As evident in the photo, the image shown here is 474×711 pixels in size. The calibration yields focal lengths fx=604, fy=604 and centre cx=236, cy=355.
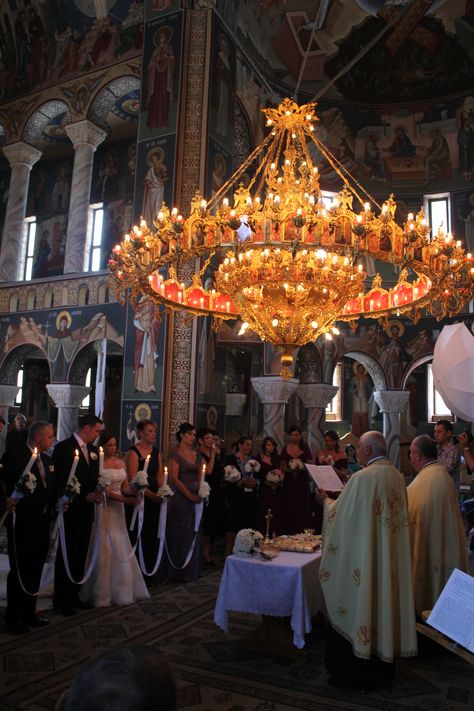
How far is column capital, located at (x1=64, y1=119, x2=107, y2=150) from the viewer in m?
15.1

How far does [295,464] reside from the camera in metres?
7.95

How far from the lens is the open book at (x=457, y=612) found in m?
2.11

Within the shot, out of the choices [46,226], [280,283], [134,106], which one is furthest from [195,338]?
[46,226]

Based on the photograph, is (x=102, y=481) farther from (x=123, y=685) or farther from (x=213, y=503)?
(x=123, y=685)

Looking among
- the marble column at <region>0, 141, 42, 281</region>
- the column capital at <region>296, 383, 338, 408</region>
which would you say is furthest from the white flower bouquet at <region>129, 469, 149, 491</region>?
the marble column at <region>0, 141, 42, 281</region>

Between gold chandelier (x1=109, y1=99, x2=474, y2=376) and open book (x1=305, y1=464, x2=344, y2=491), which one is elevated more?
gold chandelier (x1=109, y1=99, x2=474, y2=376)

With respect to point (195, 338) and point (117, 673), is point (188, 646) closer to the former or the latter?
point (117, 673)

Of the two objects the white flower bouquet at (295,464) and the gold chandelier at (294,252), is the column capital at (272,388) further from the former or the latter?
the gold chandelier at (294,252)

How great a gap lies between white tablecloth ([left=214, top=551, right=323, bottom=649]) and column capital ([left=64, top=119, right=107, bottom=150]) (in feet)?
42.6

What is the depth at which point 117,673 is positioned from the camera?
3.80 feet

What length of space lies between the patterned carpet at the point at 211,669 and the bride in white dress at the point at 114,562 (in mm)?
213

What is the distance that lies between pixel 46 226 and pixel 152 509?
13.9 metres

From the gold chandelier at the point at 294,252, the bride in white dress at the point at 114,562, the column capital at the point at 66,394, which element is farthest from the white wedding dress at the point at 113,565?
the column capital at the point at 66,394

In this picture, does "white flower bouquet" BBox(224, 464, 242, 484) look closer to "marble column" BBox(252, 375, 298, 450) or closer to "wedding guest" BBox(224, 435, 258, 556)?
"wedding guest" BBox(224, 435, 258, 556)
